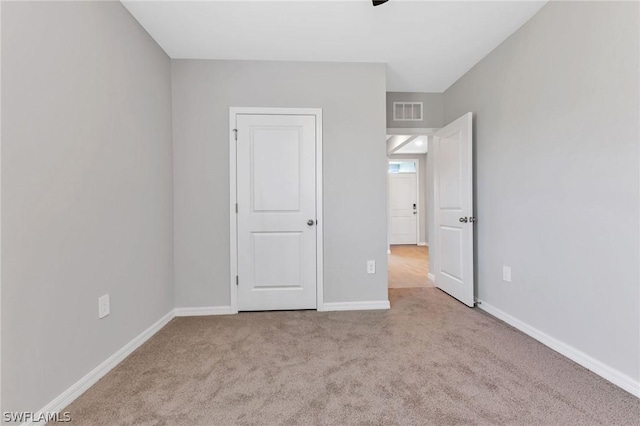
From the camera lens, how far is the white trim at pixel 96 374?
1.39 m

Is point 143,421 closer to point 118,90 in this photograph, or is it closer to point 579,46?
point 118,90

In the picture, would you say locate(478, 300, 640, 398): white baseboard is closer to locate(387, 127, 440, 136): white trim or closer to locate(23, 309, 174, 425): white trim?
locate(387, 127, 440, 136): white trim

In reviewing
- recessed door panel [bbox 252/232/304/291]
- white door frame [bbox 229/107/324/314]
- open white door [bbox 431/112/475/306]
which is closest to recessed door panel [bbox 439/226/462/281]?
open white door [bbox 431/112/475/306]

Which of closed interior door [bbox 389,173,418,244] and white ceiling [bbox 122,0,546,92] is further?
closed interior door [bbox 389,173,418,244]

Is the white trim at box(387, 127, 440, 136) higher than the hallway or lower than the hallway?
higher

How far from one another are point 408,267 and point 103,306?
4.23 metres

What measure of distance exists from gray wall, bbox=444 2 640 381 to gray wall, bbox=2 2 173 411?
117 inches

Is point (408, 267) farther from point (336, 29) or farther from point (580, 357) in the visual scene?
point (336, 29)

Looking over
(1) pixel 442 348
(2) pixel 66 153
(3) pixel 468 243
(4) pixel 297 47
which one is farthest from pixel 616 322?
(2) pixel 66 153

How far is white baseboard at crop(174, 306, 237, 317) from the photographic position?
8.79ft

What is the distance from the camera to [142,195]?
218 cm

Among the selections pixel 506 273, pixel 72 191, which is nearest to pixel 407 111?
pixel 506 273

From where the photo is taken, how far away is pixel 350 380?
1.62 meters

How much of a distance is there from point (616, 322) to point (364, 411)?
1.51 metres
